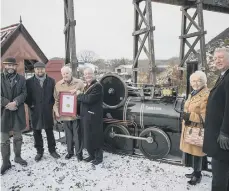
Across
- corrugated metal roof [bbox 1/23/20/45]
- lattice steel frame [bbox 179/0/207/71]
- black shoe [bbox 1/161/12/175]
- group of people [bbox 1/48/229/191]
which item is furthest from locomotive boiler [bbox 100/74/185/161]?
lattice steel frame [bbox 179/0/207/71]

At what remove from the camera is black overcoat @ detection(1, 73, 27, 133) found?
4.18 metres

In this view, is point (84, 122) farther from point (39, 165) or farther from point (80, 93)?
point (39, 165)

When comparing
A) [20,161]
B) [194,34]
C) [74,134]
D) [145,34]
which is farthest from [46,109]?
[194,34]

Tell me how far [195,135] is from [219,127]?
0.90m

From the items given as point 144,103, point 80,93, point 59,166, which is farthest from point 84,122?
point 144,103

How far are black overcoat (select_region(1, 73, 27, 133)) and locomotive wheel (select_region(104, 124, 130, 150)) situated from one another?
1880mm

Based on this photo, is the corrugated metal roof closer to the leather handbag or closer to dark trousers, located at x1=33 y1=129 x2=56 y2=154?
dark trousers, located at x1=33 y1=129 x2=56 y2=154

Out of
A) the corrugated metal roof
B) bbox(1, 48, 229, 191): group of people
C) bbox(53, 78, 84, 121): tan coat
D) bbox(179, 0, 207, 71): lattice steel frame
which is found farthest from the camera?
bbox(179, 0, 207, 71): lattice steel frame

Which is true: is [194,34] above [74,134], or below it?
above

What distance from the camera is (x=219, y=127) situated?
8.86ft

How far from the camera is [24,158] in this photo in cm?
484

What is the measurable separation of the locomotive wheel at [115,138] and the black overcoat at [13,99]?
1.88 meters

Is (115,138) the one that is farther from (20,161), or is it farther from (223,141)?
(223,141)

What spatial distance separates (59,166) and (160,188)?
2021 millimetres
